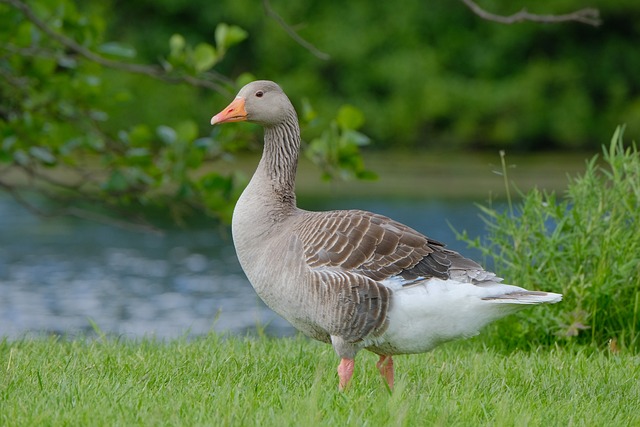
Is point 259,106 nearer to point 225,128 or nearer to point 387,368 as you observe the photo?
point 387,368

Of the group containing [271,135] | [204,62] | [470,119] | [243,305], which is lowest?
[243,305]

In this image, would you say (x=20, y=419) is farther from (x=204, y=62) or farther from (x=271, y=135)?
(x=204, y=62)

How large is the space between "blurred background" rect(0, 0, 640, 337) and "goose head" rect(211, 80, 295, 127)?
1201 millimetres

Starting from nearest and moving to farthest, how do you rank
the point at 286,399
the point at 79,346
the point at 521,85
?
the point at 286,399 → the point at 79,346 → the point at 521,85

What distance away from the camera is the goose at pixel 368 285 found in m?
4.52

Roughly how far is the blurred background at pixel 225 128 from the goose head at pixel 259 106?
1.20 m

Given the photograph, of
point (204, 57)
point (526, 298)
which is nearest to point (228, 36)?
point (204, 57)

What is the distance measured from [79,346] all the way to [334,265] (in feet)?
6.31

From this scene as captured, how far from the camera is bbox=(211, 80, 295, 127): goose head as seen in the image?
17.0 feet

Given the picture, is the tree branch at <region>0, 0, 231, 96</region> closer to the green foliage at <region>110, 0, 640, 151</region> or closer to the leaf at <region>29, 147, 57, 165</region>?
the leaf at <region>29, 147, 57, 165</region>

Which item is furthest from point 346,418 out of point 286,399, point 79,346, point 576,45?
point 576,45

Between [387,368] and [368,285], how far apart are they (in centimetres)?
54

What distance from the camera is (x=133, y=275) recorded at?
15.1 m

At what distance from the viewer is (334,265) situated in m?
4.61
